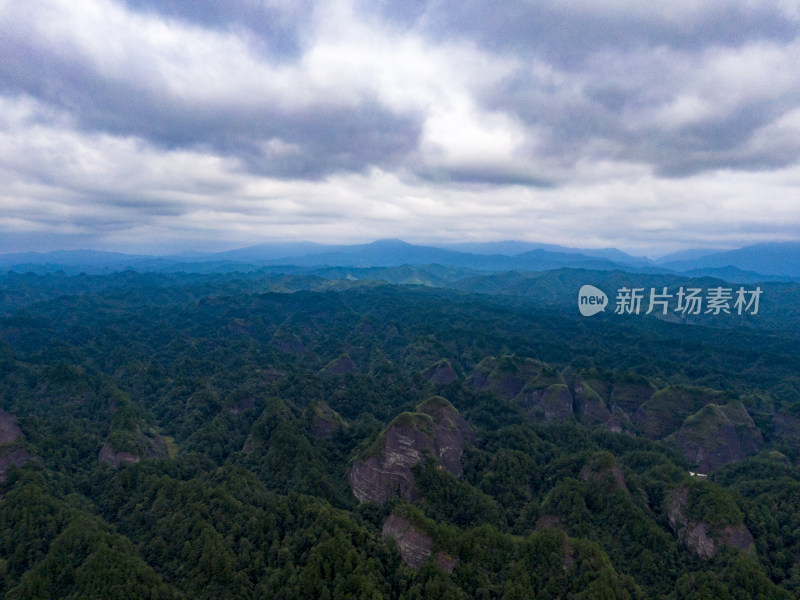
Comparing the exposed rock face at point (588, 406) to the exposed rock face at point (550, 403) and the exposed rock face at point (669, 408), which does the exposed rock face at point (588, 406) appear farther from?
the exposed rock face at point (669, 408)

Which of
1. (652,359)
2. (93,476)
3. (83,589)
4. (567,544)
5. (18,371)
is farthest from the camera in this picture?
(652,359)

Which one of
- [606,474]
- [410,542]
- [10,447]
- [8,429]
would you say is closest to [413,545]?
[410,542]

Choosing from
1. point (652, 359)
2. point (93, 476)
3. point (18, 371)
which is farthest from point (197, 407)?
point (652, 359)

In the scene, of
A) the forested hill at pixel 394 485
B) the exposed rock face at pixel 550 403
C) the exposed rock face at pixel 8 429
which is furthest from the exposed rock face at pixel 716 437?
the exposed rock face at pixel 8 429

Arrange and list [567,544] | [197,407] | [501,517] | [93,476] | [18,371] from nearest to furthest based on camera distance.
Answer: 1. [567,544]
2. [501,517]
3. [93,476]
4. [197,407]
5. [18,371]

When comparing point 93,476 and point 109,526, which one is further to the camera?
point 93,476

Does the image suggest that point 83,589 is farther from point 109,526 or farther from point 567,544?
point 567,544

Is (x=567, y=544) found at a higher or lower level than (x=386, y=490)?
higher
